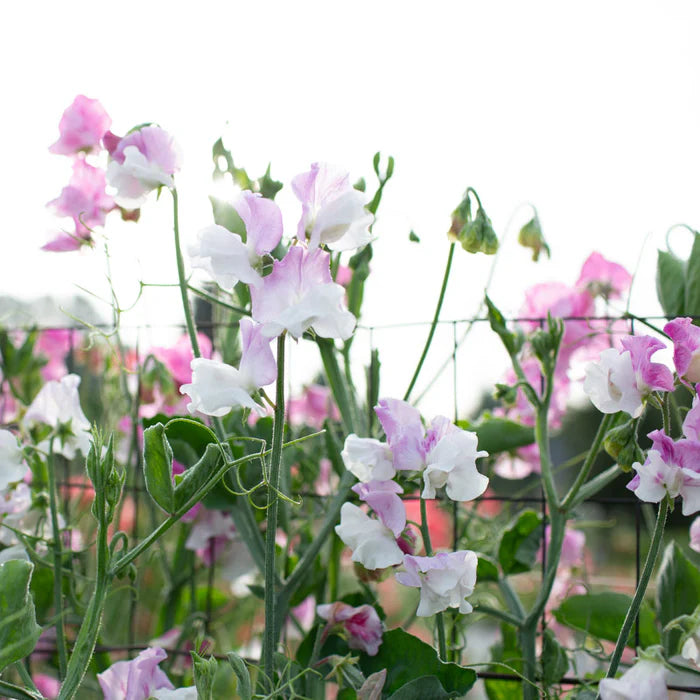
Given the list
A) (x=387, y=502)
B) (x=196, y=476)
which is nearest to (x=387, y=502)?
(x=387, y=502)

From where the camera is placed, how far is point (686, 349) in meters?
0.61

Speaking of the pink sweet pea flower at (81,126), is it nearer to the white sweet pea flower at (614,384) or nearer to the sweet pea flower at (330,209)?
the sweet pea flower at (330,209)

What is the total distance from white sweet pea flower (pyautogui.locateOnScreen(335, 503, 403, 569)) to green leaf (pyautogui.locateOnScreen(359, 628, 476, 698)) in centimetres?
11

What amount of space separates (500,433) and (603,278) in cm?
26

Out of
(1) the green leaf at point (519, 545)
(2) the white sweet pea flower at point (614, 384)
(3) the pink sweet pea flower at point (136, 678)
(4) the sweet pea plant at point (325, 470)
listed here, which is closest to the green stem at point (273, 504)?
(4) the sweet pea plant at point (325, 470)

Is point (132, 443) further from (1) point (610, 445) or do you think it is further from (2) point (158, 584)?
(1) point (610, 445)

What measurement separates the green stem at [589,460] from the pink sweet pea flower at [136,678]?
384mm

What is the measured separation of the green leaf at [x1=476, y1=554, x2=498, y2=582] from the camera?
2.81ft

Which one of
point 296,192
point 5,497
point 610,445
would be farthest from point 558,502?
point 5,497

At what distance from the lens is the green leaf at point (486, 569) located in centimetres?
86

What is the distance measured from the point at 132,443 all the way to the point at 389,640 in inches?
20.5

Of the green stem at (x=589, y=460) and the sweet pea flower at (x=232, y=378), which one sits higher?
the sweet pea flower at (x=232, y=378)

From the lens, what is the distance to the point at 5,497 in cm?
87

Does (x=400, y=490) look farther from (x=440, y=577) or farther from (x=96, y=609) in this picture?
(x=96, y=609)
